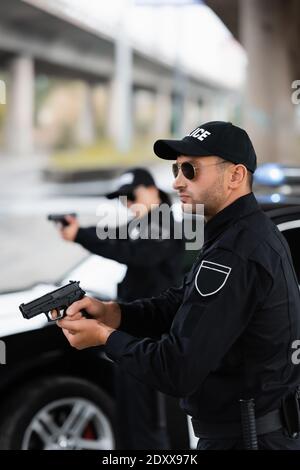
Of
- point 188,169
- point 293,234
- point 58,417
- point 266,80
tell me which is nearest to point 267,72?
point 266,80

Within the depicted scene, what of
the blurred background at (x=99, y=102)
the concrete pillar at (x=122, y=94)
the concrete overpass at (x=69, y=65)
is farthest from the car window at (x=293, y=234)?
the concrete pillar at (x=122, y=94)

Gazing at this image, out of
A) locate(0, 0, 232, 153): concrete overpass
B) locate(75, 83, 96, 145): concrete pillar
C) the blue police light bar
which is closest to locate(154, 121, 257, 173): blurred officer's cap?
the blue police light bar

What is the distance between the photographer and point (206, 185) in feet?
6.90

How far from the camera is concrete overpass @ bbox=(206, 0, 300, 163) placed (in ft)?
78.1

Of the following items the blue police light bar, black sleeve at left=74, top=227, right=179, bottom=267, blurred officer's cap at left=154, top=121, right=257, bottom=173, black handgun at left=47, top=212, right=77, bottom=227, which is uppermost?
the blue police light bar

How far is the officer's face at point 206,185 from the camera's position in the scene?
6.88 feet

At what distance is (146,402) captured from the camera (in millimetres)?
3914

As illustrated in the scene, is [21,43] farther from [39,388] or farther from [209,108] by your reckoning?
[39,388]

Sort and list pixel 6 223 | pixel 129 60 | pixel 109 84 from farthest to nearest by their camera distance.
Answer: pixel 109 84, pixel 129 60, pixel 6 223

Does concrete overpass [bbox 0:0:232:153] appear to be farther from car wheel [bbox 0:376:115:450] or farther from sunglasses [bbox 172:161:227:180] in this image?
sunglasses [bbox 172:161:227:180]

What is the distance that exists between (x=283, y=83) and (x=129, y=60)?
53.2 ft

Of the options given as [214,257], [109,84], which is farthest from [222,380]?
[109,84]

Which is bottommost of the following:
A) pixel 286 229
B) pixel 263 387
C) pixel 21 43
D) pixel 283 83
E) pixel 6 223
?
pixel 6 223

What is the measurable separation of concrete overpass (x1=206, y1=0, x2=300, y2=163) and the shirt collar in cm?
2133
